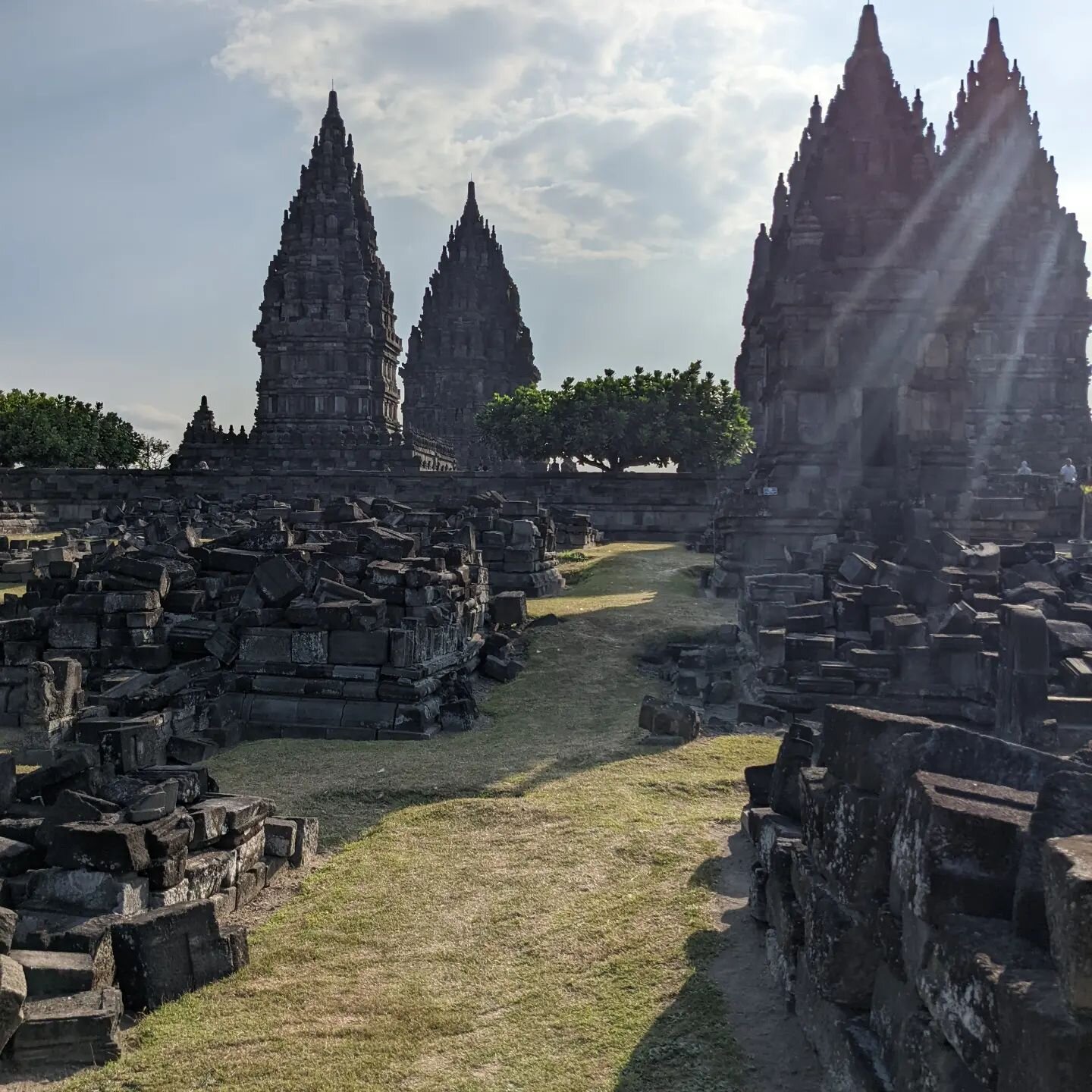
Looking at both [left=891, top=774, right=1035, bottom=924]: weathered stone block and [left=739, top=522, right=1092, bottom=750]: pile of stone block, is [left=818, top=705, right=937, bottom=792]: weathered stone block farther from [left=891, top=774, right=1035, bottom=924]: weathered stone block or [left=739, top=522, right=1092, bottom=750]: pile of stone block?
[left=739, top=522, right=1092, bottom=750]: pile of stone block

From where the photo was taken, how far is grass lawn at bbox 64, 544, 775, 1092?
398 centimetres

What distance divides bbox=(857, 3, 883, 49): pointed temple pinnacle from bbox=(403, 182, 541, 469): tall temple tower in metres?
39.9

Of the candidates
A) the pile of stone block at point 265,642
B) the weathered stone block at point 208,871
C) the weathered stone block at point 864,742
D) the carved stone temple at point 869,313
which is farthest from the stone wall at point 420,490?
the weathered stone block at point 864,742

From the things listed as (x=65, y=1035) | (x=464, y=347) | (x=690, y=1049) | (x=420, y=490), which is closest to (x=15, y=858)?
(x=65, y=1035)

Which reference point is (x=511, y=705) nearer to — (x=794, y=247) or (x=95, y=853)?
(x=95, y=853)

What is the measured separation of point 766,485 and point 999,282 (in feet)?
64.6

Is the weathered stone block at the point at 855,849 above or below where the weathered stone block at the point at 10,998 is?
above

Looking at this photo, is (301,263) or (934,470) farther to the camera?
(301,263)

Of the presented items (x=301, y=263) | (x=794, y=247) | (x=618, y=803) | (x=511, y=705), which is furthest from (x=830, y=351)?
(x=301, y=263)

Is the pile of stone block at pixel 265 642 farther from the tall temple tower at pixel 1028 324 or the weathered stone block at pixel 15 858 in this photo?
the tall temple tower at pixel 1028 324

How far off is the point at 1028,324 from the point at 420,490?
71.9ft

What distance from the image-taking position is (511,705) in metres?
10.7

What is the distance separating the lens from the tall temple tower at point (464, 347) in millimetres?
62875

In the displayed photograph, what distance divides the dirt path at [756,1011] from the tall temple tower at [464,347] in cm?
5593
